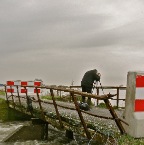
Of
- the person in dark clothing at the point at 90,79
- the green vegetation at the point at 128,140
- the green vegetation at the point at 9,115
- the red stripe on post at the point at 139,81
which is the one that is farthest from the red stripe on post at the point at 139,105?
the green vegetation at the point at 9,115

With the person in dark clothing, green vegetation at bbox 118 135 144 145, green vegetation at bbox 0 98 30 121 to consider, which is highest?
the person in dark clothing

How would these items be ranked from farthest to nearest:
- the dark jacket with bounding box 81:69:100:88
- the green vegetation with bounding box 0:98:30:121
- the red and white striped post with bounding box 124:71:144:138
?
the green vegetation with bounding box 0:98:30:121 → the dark jacket with bounding box 81:69:100:88 → the red and white striped post with bounding box 124:71:144:138

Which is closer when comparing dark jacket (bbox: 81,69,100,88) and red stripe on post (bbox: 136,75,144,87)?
red stripe on post (bbox: 136,75,144,87)

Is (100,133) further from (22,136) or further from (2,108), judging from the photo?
(2,108)

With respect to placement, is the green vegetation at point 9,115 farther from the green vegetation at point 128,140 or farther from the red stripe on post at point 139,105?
the red stripe on post at point 139,105

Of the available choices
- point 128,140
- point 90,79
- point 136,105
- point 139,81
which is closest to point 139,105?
point 136,105

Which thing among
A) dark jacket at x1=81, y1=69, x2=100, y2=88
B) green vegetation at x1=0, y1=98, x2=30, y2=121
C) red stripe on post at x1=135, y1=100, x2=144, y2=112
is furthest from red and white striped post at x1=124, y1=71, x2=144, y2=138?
green vegetation at x1=0, y1=98, x2=30, y2=121

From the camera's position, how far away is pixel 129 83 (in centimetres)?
573

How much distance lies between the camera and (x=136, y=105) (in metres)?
5.62

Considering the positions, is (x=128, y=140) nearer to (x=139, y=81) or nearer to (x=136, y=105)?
(x=136, y=105)

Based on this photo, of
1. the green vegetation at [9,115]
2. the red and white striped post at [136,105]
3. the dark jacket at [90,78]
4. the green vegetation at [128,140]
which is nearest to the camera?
the green vegetation at [128,140]

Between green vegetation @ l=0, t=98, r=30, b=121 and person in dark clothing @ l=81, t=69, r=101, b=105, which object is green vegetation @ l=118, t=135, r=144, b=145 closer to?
person in dark clothing @ l=81, t=69, r=101, b=105

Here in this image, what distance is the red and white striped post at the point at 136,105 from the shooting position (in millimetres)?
5562

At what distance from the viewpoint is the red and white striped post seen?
18.2 feet
